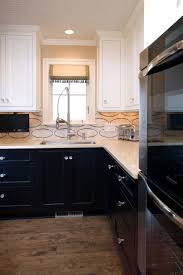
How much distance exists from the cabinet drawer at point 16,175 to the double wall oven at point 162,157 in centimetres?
189

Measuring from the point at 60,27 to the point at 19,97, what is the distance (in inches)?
39.6

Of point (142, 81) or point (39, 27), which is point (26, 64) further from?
point (142, 81)

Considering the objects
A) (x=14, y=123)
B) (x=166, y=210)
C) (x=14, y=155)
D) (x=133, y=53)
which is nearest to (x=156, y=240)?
(x=166, y=210)

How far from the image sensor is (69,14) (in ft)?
9.29

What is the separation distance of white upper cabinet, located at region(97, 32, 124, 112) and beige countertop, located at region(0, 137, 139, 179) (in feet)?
1.85

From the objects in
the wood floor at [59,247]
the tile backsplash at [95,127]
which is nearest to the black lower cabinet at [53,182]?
the wood floor at [59,247]

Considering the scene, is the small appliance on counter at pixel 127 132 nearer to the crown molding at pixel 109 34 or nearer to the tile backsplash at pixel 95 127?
the tile backsplash at pixel 95 127

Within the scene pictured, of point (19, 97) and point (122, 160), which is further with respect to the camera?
point (19, 97)

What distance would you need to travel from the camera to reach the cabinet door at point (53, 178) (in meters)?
3.02

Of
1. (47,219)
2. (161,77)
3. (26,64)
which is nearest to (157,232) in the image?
(161,77)

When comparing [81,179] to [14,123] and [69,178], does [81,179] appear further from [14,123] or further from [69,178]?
[14,123]

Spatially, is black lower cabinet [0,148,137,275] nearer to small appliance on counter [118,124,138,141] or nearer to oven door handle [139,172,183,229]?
small appliance on counter [118,124,138,141]

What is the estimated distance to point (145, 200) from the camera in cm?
128

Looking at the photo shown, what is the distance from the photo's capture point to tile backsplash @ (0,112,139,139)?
3615 mm
